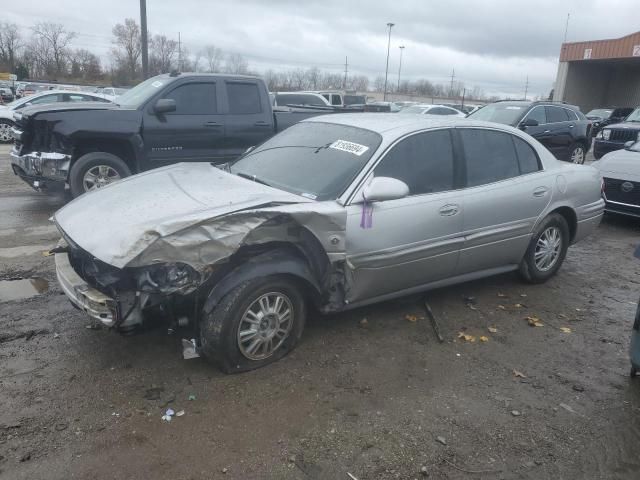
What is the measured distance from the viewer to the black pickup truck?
22.9ft

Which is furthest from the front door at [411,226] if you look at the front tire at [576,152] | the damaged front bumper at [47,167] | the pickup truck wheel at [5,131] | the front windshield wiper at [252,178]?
the pickup truck wheel at [5,131]

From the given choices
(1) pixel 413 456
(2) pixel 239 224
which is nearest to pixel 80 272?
(2) pixel 239 224

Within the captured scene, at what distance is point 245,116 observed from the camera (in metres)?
8.16

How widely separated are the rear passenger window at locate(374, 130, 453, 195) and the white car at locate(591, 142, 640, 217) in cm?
460

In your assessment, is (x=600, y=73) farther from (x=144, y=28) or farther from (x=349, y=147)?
(x=349, y=147)

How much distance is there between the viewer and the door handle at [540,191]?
4911 millimetres

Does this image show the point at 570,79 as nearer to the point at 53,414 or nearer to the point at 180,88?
the point at 180,88

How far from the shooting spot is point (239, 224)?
3.23 m

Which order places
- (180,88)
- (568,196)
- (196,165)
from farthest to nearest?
(180,88)
(568,196)
(196,165)

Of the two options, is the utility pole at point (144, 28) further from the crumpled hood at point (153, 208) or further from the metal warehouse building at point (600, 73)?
the metal warehouse building at point (600, 73)

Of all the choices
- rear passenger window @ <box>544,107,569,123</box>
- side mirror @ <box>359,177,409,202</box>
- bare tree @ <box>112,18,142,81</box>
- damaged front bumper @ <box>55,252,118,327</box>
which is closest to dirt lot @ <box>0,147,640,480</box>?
damaged front bumper @ <box>55,252,118,327</box>

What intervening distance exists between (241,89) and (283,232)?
5355mm

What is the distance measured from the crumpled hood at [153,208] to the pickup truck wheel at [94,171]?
3.21 meters

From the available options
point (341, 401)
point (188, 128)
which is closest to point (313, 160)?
point (341, 401)
